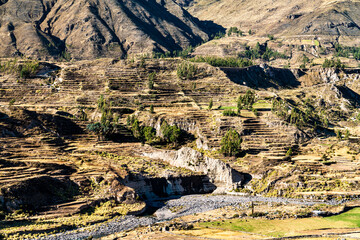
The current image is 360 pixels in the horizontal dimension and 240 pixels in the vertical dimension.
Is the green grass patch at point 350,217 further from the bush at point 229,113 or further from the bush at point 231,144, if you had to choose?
the bush at point 229,113

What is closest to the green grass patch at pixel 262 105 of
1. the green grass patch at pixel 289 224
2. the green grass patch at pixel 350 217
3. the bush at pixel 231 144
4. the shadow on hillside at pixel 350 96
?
the bush at pixel 231 144

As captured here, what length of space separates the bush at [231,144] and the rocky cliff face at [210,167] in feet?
30.2

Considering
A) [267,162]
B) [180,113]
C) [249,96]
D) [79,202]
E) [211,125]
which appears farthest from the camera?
[249,96]

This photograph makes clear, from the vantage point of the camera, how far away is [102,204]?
2995 inches

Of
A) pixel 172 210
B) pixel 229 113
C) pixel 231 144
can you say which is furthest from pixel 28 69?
pixel 172 210

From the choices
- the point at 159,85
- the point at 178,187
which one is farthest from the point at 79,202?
the point at 159,85

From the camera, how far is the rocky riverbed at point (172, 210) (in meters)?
65.6

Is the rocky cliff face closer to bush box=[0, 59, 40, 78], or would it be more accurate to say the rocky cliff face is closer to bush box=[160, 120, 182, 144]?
bush box=[160, 120, 182, 144]

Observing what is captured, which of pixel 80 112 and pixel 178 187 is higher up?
pixel 80 112

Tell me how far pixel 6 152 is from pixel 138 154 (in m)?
37.6

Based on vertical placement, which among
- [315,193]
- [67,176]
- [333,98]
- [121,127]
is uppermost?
[333,98]

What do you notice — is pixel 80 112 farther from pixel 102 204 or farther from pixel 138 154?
pixel 102 204

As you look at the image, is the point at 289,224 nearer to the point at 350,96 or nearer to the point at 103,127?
the point at 103,127

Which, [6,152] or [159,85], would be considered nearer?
[6,152]
